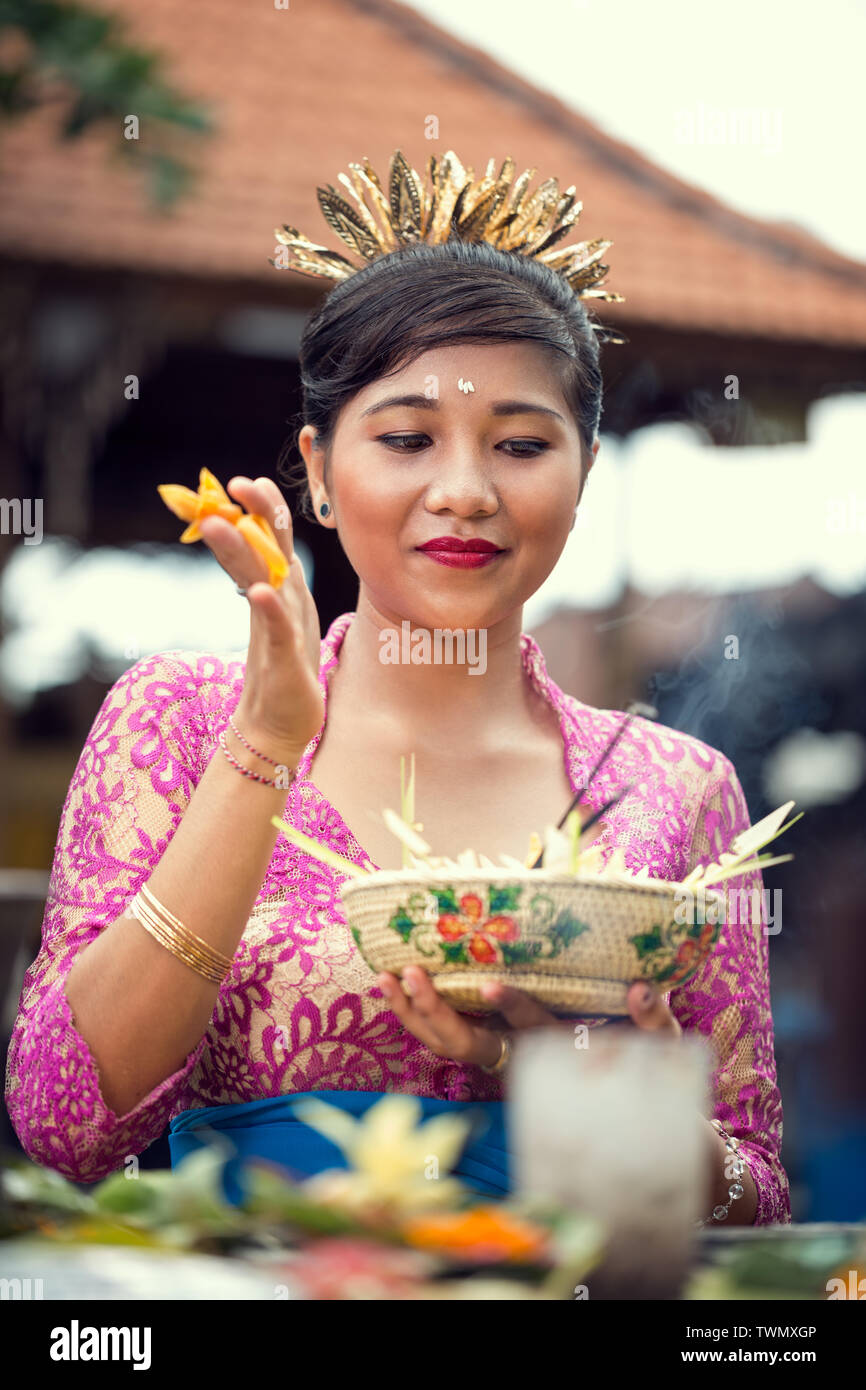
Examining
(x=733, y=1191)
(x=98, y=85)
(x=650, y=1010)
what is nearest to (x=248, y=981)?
(x=733, y=1191)

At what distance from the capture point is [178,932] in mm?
1467

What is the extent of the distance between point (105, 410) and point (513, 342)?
127 inches

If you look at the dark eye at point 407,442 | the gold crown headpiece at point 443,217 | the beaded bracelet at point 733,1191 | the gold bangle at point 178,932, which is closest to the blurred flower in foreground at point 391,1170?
the gold bangle at point 178,932

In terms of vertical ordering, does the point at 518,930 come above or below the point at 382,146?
below

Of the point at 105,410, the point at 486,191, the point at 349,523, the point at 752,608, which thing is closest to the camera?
the point at 349,523

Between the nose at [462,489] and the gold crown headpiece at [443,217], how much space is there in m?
0.49

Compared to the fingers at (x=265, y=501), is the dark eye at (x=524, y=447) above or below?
above

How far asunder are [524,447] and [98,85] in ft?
10.6

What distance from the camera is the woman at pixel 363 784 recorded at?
1483mm

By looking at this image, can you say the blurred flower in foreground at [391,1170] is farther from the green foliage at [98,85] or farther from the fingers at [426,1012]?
the green foliage at [98,85]

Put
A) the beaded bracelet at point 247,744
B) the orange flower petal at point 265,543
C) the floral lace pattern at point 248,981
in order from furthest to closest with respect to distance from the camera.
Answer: the floral lace pattern at point 248,981
the beaded bracelet at point 247,744
the orange flower petal at point 265,543

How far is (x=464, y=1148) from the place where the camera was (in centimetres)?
165
